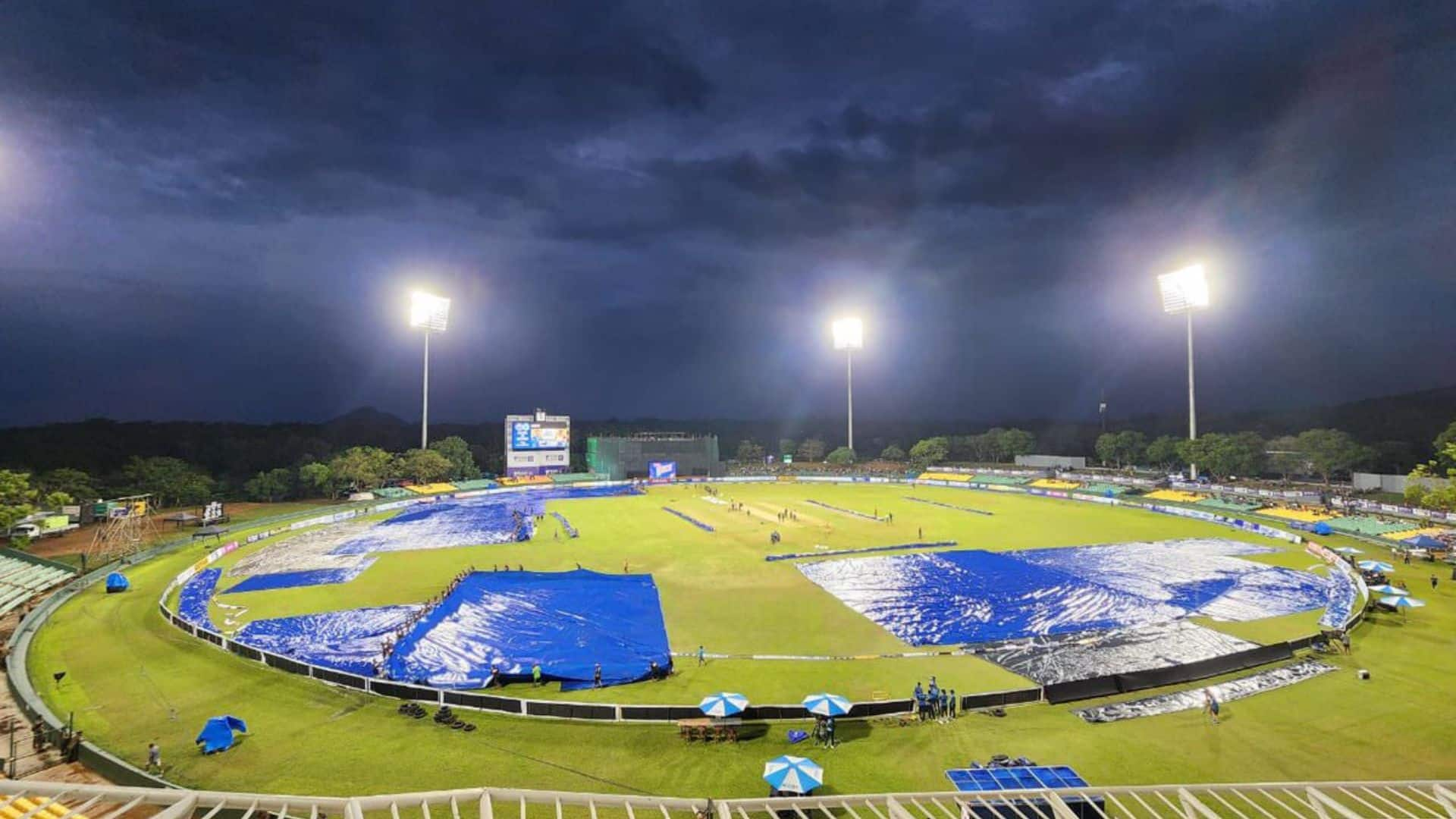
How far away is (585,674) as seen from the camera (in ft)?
76.4

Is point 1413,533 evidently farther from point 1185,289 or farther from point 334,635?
point 334,635

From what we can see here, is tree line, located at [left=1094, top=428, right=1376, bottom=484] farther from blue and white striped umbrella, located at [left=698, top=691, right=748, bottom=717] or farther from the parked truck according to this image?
the parked truck

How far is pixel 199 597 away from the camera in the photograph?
3488cm

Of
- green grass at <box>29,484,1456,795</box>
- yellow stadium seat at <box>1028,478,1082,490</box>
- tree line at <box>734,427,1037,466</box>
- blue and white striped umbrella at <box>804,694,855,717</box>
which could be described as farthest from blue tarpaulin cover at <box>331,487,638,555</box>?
yellow stadium seat at <box>1028,478,1082,490</box>

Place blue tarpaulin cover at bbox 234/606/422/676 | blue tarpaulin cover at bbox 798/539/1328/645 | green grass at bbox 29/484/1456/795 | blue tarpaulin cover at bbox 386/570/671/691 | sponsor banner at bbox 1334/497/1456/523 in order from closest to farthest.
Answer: green grass at bbox 29/484/1456/795, blue tarpaulin cover at bbox 386/570/671/691, blue tarpaulin cover at bbox 234/606/422/676, blue tarpaulin cover at bbox 798/539/1328/645, sponsor banner at bbox 1334/497/1456/523

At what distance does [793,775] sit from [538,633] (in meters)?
16.4

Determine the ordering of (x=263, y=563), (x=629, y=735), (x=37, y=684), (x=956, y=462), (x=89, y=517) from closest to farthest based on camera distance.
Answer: (x=629, y=735), (x=37, y=684), (x=263, y=563), (x=89, y=517), (x=956, y=462)

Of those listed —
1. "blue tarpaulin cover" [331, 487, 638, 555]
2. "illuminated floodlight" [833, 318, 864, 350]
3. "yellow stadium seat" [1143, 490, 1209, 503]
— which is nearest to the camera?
"blue tarpaulin cover" [331, 487, 638, 555]

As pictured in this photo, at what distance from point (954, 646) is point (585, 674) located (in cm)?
1514

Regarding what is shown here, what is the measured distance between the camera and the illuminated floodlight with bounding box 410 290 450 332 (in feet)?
272

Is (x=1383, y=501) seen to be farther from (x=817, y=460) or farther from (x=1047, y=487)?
(x=817, y=460)

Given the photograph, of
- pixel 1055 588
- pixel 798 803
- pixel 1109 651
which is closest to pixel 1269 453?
pixel 1055 588

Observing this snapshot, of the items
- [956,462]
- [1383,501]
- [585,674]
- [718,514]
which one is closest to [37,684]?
[585,674]

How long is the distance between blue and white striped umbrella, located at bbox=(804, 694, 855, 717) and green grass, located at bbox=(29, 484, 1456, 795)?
87cm
